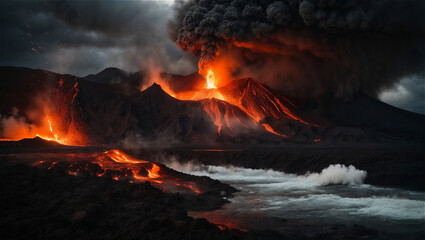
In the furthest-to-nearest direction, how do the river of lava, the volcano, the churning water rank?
the volcano
the river of lava
the churning water

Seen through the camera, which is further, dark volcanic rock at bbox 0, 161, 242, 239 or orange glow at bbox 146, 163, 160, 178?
orange glow at bbox 146, 163, 160, 178

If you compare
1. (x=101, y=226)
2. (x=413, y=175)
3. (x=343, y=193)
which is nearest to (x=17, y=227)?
(x=101, y=226)

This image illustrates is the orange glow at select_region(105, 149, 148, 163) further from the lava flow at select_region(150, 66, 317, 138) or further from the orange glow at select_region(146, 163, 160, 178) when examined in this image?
the lava flow at select_region(150, 66, 317, 138)

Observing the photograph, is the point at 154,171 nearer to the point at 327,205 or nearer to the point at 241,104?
the point at 327,205

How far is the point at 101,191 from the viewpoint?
19000mm

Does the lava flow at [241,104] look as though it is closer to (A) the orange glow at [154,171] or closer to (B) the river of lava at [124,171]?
(A) the orange glow at [154,171]

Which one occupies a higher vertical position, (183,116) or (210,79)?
(210,79)

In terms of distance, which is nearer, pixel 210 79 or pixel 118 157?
pixel 118 157

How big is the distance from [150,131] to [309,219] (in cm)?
6535

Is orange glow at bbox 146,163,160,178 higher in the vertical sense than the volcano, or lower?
lower

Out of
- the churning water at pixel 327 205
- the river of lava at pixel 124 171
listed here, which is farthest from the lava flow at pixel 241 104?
the river of lava at pixel 124 171

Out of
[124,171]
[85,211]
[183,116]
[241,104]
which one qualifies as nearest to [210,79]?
[241,104]

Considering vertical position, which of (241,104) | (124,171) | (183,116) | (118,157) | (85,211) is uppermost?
(241,104)

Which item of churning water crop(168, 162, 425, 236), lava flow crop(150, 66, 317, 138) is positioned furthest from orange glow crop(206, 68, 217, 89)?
churning water crop(168, 162, 425, 236)
